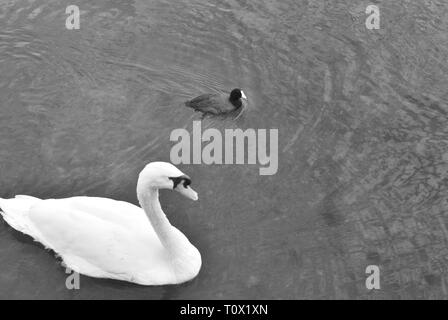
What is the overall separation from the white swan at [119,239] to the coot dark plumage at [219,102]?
10.6 feet

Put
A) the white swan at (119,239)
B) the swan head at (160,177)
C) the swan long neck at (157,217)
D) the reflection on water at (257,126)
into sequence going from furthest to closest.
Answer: the reflection on water at (257,126) → the white swan at (119,239) → the swan long neck at (157,217) → the swan head at (160,177)

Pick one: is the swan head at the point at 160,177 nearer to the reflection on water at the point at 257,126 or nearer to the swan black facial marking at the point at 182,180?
the swan black facial marking at the point at 182,180

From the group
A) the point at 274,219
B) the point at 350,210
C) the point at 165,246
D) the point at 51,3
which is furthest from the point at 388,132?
the point at 51,3

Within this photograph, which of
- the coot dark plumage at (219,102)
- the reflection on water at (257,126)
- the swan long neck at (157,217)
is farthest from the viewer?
the coot dark plumage at (219,102)

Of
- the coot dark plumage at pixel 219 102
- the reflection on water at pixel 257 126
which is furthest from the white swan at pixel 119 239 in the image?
the coot dark plumage at pixel 219 102

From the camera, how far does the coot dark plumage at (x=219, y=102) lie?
42.7 feet

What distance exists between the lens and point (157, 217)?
9.80m

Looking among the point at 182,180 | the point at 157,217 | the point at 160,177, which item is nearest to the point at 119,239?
the point at 157,217

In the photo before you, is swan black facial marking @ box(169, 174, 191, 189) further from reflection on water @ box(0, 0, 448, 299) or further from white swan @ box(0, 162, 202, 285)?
reflection on water @ box(0, 0, 448, 299)

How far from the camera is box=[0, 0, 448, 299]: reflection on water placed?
34.1ft

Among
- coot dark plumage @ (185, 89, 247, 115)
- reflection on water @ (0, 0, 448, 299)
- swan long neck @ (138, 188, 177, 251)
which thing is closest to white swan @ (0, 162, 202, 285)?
swan long neck @ (138, 188, 177, 251)

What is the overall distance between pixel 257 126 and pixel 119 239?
399cm

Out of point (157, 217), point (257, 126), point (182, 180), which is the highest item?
point (182, 180)

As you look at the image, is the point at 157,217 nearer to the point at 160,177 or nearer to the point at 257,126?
the point at 160,177
